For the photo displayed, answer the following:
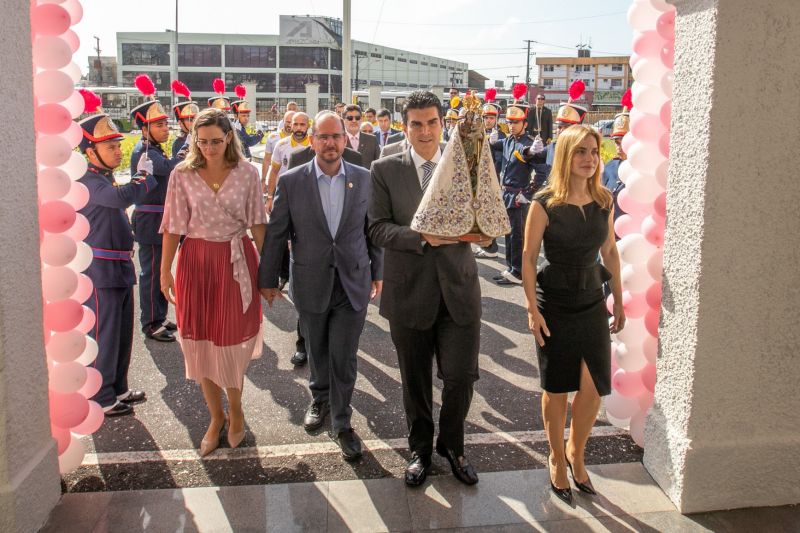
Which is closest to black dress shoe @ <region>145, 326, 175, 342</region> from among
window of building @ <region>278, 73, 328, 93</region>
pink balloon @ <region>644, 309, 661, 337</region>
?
pink balloon @ <region>644, 309, 661, 337</region>

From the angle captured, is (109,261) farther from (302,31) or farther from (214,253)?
(302,31)

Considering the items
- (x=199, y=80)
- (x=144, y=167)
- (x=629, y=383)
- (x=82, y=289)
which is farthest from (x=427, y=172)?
(x=199, y=80)

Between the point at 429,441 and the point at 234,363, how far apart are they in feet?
4.30

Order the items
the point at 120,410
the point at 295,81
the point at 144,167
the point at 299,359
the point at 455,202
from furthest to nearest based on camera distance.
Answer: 1. the point at 295,81
2. the point at 299,359
3. the point at 144,167
4. the point at 120,410
5. the point at 455,202

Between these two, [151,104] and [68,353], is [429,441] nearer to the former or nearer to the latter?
[68,353]

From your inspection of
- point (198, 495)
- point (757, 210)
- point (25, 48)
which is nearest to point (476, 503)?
point (198, 495)

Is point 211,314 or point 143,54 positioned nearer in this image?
point 211,314

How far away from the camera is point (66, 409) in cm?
364

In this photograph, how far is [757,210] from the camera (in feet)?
10.5

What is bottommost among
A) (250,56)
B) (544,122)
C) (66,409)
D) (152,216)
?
(66,409)

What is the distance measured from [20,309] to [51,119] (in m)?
1.10

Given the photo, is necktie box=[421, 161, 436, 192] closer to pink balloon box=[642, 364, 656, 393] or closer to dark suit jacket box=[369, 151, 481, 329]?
dark suit jacket box=[369, 151, 481, 329]

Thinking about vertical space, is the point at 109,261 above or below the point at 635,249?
below

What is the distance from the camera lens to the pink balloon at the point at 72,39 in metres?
3.65
